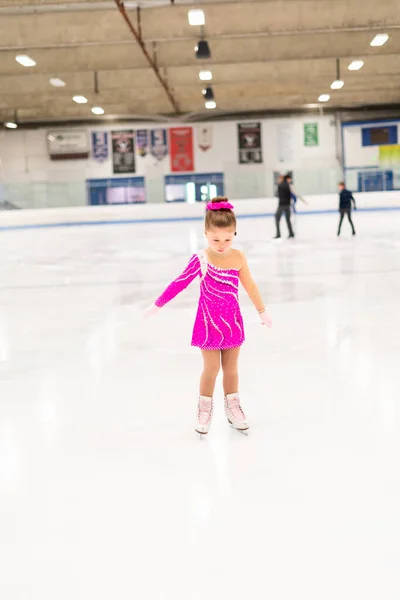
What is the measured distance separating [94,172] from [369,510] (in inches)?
1023

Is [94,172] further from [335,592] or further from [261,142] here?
[335,592]

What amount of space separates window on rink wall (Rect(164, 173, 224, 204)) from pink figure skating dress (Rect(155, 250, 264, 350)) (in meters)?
19.4

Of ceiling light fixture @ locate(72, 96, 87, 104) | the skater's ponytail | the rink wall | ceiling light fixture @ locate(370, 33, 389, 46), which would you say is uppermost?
ceiling light fixture @ locate(72, 96, 87, 104)

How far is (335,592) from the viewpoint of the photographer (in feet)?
4.31

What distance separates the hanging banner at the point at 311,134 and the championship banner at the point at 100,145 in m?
7.85

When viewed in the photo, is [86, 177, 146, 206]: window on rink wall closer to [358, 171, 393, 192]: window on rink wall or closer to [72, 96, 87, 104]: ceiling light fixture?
[72, 96, 87, 104]: ceiling light fixture

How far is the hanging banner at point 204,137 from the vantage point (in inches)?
1041

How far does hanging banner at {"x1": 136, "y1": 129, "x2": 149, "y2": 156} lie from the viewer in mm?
26562

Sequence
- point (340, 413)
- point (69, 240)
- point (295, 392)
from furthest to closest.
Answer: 1. point (69, 240)
2. point (295, 392)
3. point (340, 413)

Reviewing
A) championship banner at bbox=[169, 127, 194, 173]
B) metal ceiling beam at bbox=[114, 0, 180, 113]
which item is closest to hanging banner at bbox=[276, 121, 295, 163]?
championship banner at bbox=[169, 127, 194, 173]

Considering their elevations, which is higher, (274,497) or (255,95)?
(255,95)

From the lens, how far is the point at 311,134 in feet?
86.7

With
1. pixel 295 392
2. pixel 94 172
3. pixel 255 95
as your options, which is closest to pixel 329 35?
pixel 255 95

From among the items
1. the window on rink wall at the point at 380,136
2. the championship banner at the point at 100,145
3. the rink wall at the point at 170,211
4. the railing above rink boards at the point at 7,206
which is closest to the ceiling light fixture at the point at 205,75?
the rink wall at the point at 170,211
